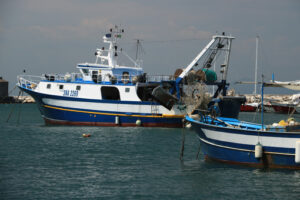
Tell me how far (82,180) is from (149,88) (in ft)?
60.4

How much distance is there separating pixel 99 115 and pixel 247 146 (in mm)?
18950

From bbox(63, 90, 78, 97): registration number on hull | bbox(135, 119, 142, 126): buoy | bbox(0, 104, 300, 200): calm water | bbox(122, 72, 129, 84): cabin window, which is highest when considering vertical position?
bbox(122, 72, 129, 84): cabin window

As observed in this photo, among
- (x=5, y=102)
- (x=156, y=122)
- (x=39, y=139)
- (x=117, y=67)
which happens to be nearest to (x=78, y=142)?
(x=39, y=139)

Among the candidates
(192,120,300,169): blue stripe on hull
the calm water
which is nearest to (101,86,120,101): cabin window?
the calm water

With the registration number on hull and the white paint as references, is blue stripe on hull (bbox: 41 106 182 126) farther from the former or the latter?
the white paint

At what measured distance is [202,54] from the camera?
34969 millimetres

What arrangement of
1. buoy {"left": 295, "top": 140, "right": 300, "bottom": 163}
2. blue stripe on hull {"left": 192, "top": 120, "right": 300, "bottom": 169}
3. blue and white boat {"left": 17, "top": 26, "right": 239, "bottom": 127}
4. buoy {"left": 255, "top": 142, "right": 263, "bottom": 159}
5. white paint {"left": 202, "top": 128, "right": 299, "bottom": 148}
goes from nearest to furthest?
buoy {"left": 295, "top": 140, "right": 300, "bottom": 163}
white paint {"left": 202, "top": 128, "right": 299, "bottom": 148}
blue stripe on hull {"left": 192, "top": 120, "right": 300, "bottom": 169}
buoy {"left": 255, "top": 142, "right": 263, "bottom": 159}
blue and white boat {"left": 17, "top": 26, "right": 239, "bottom": 127}

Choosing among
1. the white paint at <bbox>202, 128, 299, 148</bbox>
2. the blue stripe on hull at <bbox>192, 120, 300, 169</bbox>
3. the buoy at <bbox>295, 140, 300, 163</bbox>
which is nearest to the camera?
the buoy at <bbox>295, 140, 300, 163</bbox>

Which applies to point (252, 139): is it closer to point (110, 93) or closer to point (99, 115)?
point (99, 115)

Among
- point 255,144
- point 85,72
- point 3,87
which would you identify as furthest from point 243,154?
point 3,87

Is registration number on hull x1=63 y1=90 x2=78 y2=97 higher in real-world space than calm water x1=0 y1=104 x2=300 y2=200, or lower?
higher

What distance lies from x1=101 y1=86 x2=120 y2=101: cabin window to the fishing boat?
1799 centimetres

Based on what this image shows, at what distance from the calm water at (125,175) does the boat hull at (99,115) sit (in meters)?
8.11

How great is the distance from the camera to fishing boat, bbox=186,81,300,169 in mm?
17391
